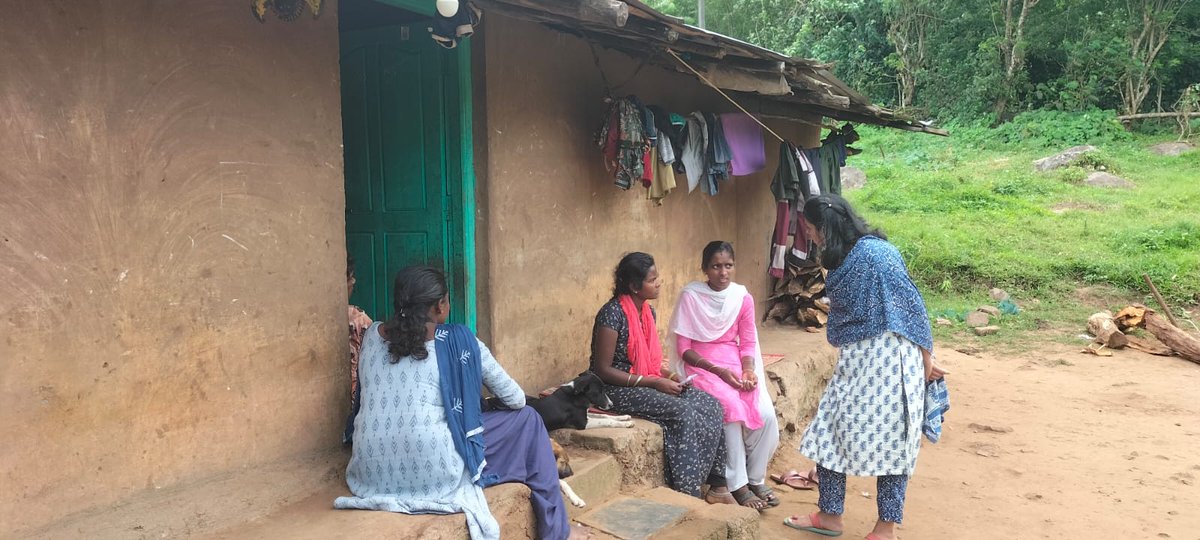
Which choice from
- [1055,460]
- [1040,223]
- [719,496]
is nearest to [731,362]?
[719,496]

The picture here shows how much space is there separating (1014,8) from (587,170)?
19.4 metres

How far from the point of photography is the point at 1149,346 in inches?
353

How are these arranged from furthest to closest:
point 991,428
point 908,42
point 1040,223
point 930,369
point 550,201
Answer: point 908,42
point 1040,223
point 991,428
point 550,201
point 930,369

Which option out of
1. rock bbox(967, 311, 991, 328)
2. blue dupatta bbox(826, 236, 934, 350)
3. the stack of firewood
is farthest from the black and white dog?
rock bbox(967, 311, 991, 328)

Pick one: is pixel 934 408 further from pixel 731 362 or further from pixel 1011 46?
pixel 1011 46

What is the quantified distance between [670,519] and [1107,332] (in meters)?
7.56

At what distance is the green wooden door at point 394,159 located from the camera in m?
4.38

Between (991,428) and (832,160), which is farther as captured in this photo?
(832,160)

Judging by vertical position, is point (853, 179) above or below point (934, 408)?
above

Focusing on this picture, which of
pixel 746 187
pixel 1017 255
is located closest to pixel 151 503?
pixel 746 187

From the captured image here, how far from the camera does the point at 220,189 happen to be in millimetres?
2949

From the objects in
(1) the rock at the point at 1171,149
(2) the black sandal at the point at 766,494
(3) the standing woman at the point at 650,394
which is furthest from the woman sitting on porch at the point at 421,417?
(1) the rock at the point at 1171,149

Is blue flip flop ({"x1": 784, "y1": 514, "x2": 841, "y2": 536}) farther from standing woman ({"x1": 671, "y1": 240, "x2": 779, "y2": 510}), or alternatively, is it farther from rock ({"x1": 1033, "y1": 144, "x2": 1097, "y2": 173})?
rock ({"x1": 1033, "y1": 144, "x2": 1097, "y2": 173})

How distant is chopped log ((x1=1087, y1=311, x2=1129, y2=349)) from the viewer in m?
8.89
